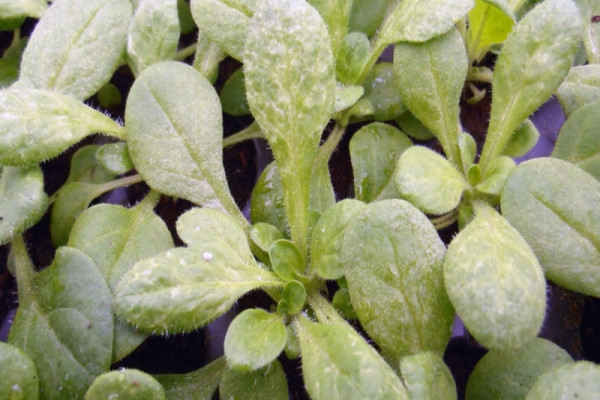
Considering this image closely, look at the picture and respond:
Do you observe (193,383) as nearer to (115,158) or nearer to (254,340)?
(254,340)

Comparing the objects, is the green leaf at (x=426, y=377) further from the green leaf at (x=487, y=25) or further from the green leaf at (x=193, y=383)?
the green leaf at (x=487, y=25)

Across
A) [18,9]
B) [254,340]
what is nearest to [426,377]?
[254,340]

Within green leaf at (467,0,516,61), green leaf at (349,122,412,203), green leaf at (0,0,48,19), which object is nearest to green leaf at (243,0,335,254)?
green leaf at (349,122,412,203)

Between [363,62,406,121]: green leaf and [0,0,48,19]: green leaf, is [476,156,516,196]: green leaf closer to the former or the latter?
[363,62,406,121]: green leaf

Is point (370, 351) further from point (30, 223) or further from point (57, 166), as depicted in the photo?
point (57, 166)

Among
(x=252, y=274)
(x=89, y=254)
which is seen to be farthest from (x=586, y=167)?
(x=89, y=254)

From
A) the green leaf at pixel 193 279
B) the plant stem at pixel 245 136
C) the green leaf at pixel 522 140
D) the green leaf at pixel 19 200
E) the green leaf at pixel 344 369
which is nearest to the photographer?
the green leaf at pixel 344 369

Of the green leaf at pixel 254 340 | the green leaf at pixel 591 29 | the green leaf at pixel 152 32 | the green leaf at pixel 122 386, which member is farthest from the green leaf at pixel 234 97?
the green leaf at pixel 591 29
